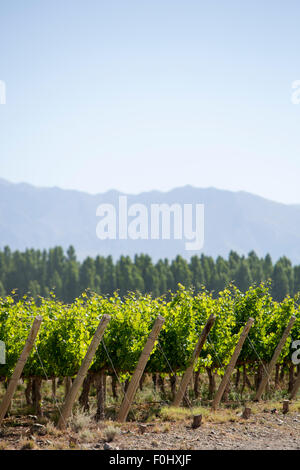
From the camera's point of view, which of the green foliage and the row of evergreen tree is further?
the row of evergreen tree

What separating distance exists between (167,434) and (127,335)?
487 cm

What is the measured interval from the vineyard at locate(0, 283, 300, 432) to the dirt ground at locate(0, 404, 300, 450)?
4.95ft

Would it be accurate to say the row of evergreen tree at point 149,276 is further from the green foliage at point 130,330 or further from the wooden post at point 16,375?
the wooden post at point 16,375

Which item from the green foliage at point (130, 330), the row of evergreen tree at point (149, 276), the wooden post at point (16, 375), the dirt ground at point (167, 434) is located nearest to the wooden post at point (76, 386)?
the dirt ground at point (167, 434)

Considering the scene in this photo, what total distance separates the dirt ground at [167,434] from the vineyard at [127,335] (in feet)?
4.95

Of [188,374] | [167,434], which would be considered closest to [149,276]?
[188,374]

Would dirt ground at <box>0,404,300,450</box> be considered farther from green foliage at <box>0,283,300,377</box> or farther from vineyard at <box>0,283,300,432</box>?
green foliage at <box>0,283,300,377</box>

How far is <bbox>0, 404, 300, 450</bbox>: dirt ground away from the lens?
11375 mm

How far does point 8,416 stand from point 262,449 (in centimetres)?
782

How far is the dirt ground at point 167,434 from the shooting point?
448 inches

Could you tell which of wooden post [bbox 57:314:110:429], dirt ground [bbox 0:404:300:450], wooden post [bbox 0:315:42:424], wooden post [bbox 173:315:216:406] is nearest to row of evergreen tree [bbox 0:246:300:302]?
wooden post [bbox 173:315:216:406]
